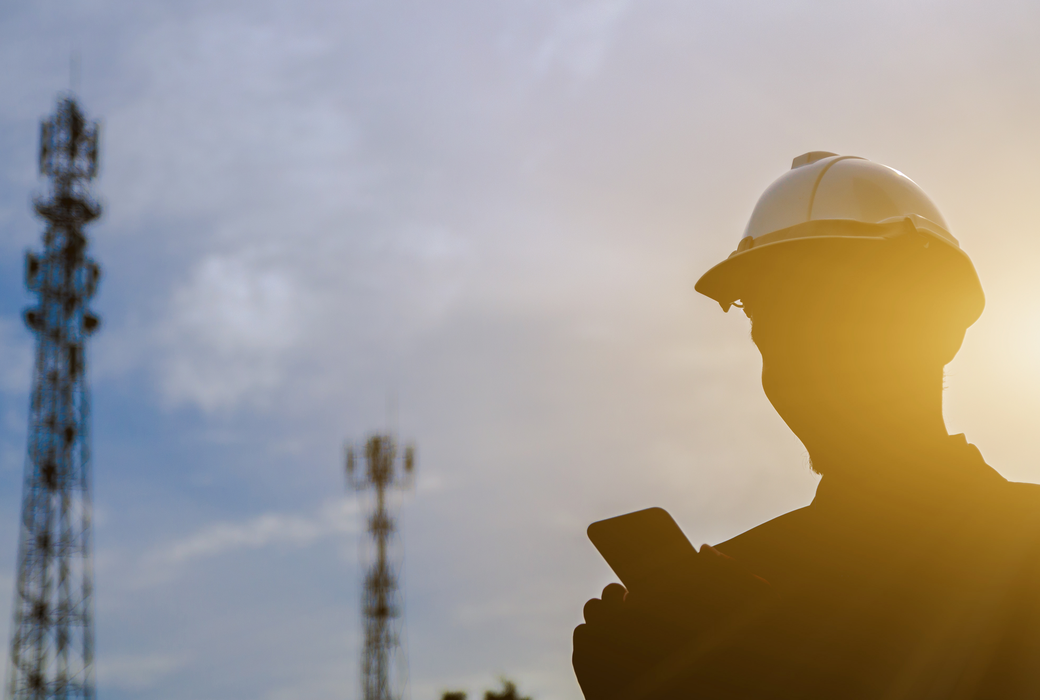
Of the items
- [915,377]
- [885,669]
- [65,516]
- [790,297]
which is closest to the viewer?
[885,669]

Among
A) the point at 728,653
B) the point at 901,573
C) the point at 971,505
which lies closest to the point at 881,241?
the point at 971,505

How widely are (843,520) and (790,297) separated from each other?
0.99 metres

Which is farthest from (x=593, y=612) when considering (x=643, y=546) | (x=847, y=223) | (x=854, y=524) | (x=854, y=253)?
(x=847, y=223)

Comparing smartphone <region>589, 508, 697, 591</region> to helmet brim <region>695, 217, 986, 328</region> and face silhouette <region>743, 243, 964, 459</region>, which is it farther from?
helmet brim <region>695, 217, 986, 328</region>

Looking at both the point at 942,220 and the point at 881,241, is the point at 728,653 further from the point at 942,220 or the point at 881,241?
the point at 942,220

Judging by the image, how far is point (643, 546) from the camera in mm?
2871

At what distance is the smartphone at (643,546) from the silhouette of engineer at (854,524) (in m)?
0.03

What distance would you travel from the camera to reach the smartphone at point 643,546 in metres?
2.81

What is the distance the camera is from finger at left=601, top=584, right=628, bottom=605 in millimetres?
3004

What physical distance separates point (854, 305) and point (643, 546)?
1.44 metres

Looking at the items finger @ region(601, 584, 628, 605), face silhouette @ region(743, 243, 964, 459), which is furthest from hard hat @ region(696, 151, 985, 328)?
finger @ region(601, 584, 628, 605)

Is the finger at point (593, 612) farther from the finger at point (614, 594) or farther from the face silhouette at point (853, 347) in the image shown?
the face silhouette at point (853, 347)

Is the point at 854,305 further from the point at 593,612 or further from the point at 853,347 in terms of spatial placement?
the point at 593,612

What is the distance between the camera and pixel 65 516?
63.5ft
